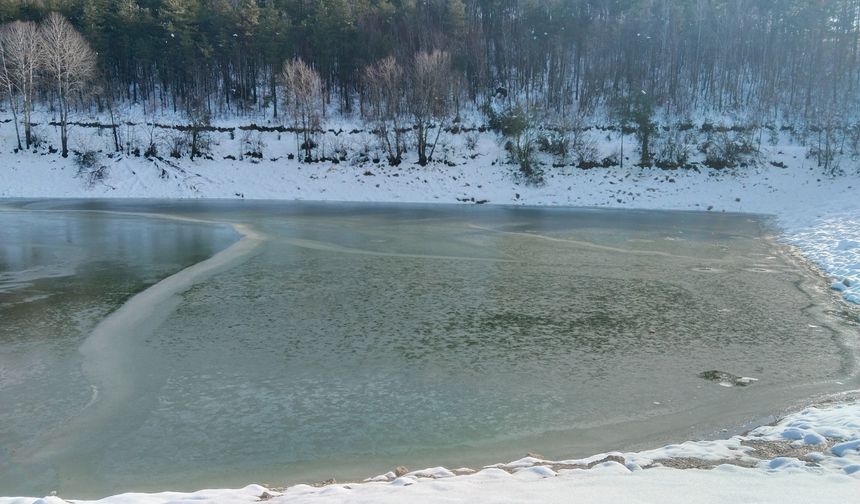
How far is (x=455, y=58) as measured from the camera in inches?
2479

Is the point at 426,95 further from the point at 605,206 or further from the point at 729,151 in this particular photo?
the point at 729,151

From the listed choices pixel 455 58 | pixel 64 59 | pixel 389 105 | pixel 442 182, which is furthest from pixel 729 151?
pixel 64 59

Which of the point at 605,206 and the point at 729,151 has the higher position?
the point at 729,151

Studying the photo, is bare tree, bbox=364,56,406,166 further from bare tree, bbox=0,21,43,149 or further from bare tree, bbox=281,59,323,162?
bare tree, bbox=0,21,43,149

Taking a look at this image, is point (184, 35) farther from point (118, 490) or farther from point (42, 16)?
point (118, 490)

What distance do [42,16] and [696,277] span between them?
6794 cm

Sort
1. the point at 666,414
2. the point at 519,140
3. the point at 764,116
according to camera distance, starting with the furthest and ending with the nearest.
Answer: the point at 764,116, the point at 519,140, the point at 666,414

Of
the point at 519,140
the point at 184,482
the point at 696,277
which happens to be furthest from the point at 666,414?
the point at 519,140

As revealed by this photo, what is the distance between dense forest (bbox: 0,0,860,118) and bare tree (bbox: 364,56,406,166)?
737 centimetres

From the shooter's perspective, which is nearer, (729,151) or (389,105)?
(729,151)

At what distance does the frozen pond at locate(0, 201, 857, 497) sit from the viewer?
7699mm

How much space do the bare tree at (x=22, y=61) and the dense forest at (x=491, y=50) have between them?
963 centimetres

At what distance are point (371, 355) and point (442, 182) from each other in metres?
35.7

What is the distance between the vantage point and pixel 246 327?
42.4ft
